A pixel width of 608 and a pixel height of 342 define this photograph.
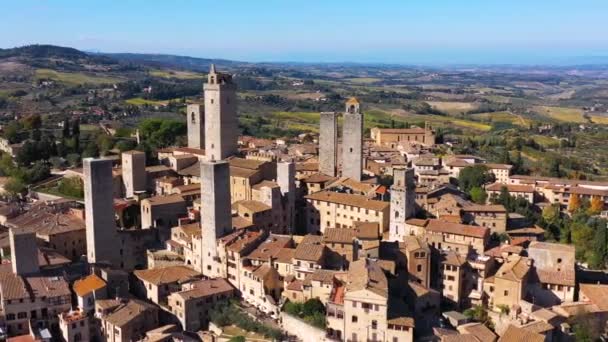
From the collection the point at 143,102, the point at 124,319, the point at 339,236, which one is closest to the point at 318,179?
the point at 339,236

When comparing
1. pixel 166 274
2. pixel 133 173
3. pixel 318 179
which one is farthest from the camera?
pixel 318 179

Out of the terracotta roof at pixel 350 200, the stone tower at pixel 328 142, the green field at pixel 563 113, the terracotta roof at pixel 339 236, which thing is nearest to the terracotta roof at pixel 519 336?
the terracotta roof at pixel 339 236

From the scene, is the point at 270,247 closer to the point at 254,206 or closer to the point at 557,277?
the point at 254,206

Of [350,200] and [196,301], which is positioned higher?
[350,200]

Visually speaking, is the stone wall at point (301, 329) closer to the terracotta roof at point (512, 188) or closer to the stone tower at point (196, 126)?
the terracotta roof at point (512, 188)

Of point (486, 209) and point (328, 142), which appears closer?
point (486, 209)

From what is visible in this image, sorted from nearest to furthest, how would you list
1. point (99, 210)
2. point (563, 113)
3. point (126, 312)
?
point (126, 312), point (99, 210), point (563, 113)

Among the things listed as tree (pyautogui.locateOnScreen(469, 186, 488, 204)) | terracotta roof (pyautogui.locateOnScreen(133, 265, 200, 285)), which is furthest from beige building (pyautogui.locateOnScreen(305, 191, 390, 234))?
tree (pyautogui.locateOnScreen(469, 186, 488, 204))
